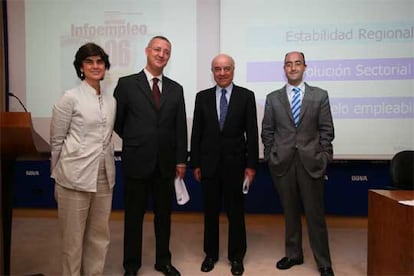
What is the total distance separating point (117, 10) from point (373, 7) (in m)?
2.57

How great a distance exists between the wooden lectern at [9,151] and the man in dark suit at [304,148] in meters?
1.59

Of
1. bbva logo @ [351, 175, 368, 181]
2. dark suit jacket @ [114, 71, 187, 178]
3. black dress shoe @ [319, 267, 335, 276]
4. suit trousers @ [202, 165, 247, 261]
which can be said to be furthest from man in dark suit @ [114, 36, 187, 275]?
bbva logo @ [351, 175, 368, 181]

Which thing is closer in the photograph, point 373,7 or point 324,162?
point 324,162

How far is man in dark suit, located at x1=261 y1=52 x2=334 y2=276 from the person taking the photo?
8.02 ft

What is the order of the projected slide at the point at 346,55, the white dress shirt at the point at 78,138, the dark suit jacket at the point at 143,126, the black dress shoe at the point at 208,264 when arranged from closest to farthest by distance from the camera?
the white dress shirt at the point at 78,138 < the dark suit jacket at the point at 143,126 < the black dress shoe at the point at 208,264 < the projected slide at the point at 346,55

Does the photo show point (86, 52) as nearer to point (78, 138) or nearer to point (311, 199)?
point (78, 138)

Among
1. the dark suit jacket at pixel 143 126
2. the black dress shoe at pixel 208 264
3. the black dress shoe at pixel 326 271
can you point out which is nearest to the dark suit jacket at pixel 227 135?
the dark suit jacket at pixel 143 126

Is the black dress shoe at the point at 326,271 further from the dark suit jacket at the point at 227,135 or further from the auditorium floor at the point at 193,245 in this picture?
the dark suit jacket at the point at 227,135

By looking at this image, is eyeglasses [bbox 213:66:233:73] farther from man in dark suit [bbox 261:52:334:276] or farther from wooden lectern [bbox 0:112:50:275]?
wooden lectern [bbox 0:112:50:275]

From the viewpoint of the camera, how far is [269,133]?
259 cm

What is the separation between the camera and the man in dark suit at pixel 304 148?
244 cm

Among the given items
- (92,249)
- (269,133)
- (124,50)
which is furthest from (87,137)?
(124,50)

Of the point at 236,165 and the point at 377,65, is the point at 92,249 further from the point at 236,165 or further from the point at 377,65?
the point at 377,65

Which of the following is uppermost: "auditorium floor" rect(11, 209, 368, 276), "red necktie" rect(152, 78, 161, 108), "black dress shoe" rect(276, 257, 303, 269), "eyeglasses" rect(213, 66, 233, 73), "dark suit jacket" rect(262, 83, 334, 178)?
"eyeglasses" rect(213, 66, 233, 73)
